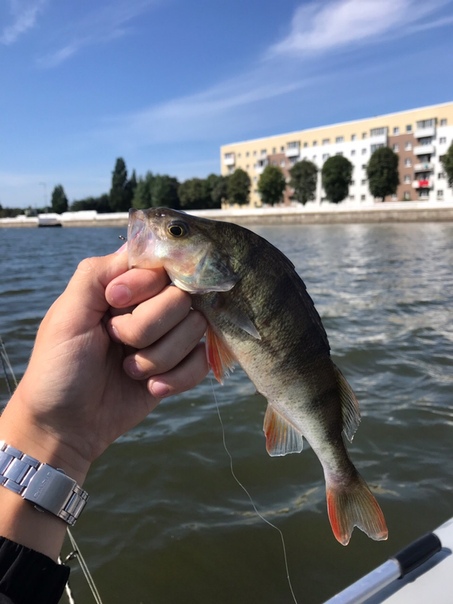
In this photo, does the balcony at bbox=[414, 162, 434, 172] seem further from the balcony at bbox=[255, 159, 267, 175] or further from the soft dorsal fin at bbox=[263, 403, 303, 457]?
the soft dorsal fin at bbox=[263, 403, 303, 457]

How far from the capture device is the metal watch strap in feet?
5.70

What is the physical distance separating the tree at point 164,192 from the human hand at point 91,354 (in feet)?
333

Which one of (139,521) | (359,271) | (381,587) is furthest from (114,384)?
(359,271)

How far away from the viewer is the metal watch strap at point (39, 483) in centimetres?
174

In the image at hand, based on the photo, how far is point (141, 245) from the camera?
2049 mm

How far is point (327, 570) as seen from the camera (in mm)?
3674

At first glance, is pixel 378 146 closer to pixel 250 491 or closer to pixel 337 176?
pixel 337 176

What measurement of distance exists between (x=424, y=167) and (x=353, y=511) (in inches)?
3732

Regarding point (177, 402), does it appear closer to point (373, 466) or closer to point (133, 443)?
point (133, 443)

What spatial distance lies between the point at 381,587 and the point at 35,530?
5.64ft

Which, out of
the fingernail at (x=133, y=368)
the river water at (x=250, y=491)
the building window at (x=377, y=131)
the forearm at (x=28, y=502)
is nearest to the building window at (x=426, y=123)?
the building window at (x=377, y=131)

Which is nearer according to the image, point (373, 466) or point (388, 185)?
point (373, 466)

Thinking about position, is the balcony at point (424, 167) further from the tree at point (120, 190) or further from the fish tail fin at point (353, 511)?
the fish tail fin at point (353, 511)

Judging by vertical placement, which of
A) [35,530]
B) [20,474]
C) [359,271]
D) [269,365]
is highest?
[269,365]
